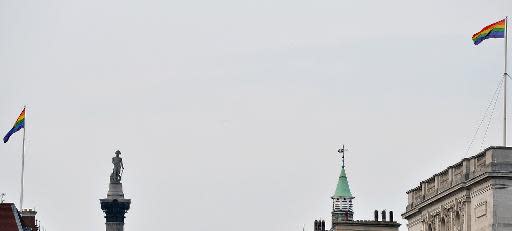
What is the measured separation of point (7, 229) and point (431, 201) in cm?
3131

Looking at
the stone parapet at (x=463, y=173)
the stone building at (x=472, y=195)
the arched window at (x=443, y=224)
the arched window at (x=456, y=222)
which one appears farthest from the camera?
the arched window at (x=443, y=224)

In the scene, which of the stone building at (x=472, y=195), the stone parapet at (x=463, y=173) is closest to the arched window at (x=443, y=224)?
the stone building at (x=472, y=195)

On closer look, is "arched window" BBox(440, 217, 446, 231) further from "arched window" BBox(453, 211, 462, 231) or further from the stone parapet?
"arched window" BBox(453, 211, 462, 231)

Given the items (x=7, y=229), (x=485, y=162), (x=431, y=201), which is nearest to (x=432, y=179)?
(x=431, y=201)

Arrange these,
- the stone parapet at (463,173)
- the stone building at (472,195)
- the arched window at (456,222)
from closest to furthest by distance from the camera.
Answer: the stone parapet at (463,173) < the stone building at (472,195) < the arched window at (456,222)

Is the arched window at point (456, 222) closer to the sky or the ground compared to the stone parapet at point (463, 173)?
closer to the ground

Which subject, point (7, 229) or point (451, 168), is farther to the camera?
point (7, 229)

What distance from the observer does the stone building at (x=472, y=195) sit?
170000 mm

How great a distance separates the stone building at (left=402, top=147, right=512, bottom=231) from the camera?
6693 inches

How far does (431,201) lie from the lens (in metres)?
183

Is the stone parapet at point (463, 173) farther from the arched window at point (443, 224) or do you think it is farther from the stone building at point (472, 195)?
the arched window at point (443, 224)

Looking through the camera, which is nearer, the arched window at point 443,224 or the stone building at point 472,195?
the stone building at point 472,195

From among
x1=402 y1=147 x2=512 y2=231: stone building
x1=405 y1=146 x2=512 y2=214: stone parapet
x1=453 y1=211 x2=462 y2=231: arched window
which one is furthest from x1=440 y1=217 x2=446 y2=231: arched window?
x1=453 y1=211 x2=462 y2=231: arched window

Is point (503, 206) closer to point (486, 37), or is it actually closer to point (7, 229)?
point (486, 37)
